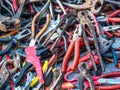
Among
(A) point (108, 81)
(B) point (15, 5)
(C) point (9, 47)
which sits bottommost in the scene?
(A) point (108, 81)

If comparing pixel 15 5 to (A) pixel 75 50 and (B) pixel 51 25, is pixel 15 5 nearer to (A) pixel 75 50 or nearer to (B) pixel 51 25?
(B) pixel 51 25

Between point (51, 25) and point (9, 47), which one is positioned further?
point (51, 25)

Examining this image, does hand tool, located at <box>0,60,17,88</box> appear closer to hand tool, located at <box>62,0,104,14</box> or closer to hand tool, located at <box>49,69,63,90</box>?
hand tool, located at <box>49,69,63,90</box>

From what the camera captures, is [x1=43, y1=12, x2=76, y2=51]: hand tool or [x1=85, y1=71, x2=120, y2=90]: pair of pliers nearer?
[x1=85, y1=71, x2=120, y2=90]: pair of pliers

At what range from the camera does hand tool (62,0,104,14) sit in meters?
1.38

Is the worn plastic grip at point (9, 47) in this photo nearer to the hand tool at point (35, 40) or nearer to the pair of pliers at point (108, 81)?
the hand tool at point (35, 40)

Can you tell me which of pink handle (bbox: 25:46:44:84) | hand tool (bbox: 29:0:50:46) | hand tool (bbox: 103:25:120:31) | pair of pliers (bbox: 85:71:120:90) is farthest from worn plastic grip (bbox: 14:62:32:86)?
hand tool (bbox: 103:25:120:31)

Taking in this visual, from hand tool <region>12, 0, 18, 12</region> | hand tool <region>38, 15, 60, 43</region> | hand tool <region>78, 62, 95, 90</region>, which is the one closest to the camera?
hand tool <region>78, 62, 95, 90</region>

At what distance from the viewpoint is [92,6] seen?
1.41 m

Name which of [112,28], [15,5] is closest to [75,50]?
[112,28]

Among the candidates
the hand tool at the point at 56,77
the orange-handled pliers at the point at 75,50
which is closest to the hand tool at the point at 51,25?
the orange-handled pliers at the point at 75,50

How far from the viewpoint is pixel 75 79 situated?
3.72ft

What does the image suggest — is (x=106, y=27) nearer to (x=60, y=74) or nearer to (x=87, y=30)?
(x=87, y=30)

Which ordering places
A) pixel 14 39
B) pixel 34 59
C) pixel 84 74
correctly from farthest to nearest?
pixel 14 39 < pixel 34 59 < pixel 84 74
